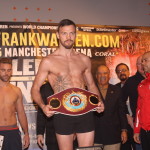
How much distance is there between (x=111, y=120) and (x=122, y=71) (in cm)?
153

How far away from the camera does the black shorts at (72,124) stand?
9.53ft

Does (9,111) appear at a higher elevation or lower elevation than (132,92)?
lower

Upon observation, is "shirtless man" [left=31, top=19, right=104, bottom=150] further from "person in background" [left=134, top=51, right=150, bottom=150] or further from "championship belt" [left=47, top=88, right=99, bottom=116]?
"person in background" [left=134, top=51, right=150, bottom=150]

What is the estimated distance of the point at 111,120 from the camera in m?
3.93

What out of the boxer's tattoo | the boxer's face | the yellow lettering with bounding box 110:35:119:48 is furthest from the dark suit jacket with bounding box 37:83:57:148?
the yellow lettering with bounding box 110:35:119:48

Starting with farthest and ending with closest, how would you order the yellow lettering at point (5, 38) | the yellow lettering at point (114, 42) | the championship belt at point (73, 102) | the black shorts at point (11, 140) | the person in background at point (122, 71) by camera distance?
the yellow lettering at point (114, 42), the person in background at point (122, 71), the yellow lettering at point (5, 38), the black shorts at point (11, 140), the championship belt at point (73, 102)

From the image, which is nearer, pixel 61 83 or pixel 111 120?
pixel 61 83

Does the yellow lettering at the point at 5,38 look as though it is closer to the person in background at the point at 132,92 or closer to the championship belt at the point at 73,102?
the person in background at the point at 132,92

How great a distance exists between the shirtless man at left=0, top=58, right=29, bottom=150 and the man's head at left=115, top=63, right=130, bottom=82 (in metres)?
1.78

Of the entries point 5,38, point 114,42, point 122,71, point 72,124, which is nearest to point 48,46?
point 5,38

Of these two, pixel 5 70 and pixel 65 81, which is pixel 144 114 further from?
pixel 5 70

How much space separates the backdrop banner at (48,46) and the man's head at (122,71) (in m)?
0.06

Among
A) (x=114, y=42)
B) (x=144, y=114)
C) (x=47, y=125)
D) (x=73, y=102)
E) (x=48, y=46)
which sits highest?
(x=114, y=42)

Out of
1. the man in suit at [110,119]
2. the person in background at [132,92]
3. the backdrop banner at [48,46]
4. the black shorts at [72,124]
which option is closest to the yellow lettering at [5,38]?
the backdrop banner at [48,46]
